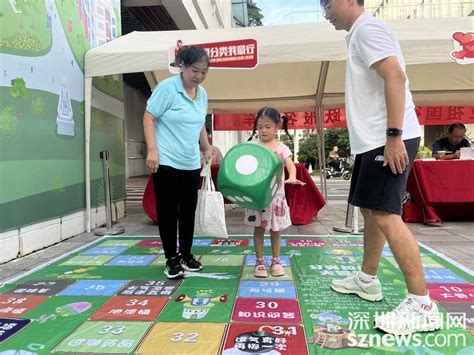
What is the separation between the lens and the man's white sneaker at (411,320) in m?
1.98

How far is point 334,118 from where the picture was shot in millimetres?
10344

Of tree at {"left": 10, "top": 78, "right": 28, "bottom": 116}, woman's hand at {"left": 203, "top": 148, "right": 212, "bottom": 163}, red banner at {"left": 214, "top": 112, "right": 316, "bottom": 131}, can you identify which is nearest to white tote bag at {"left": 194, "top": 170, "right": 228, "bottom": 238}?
woman's hand at {"left": 203, "top": 148, "right": 212, "bottom": 163}

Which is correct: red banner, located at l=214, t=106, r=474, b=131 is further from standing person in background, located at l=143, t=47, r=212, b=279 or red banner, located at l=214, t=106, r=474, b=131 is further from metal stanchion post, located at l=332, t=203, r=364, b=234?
standing person in background, located at l=143, t=47, r=212, b=279

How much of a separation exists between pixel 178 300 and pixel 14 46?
2738 millimetres

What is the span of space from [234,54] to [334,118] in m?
6.28

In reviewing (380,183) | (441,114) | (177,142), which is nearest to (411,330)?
(380,183)

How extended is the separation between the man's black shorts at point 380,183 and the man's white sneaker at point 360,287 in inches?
25.5

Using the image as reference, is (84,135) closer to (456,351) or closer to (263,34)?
(263,34)

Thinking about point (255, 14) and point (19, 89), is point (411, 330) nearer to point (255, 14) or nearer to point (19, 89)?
point (19, 89)

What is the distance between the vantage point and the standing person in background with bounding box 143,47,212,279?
8.87 ft

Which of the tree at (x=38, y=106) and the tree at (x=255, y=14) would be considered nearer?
the tree at (x=38, y=106)

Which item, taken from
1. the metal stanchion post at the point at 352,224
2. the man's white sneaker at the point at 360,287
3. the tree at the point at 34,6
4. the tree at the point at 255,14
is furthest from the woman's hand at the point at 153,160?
the tree at the point at 255,14

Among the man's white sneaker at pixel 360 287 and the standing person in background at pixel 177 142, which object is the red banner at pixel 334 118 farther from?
the man's white sneaker at pixel 360 287

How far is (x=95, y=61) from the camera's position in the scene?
4.77 metres
